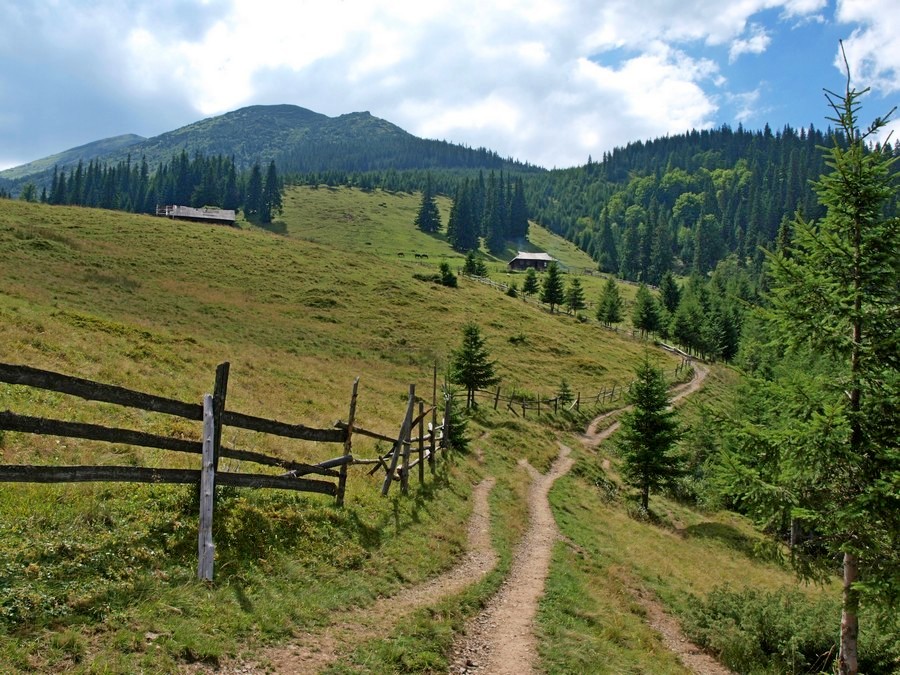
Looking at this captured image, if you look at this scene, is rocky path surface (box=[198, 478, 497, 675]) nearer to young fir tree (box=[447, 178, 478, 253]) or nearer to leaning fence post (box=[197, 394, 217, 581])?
leaning fence post (box=[197, 394, 217, 581])

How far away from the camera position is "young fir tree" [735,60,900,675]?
8.53 meters

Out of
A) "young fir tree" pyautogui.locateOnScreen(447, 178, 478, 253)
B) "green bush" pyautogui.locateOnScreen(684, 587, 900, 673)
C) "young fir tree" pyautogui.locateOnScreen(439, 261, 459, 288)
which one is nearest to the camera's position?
"green bush" pyautogui.locateOnScreen(684, 587, 900, 673)

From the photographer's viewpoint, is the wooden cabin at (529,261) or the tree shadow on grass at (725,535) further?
the wooden cabin at (529,261)

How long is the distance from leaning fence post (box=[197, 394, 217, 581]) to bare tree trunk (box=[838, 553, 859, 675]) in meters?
10.9

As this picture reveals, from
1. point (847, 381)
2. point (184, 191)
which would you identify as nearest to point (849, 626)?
point (847, 381)

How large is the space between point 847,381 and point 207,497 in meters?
11.5

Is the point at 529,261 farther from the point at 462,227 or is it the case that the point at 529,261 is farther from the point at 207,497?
the point at 207,497

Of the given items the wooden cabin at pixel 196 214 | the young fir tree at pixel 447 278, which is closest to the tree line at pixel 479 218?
the wooden cabin at pixel 196 214

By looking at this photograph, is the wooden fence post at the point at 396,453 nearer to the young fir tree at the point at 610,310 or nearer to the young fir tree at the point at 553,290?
the young fir tree at the point at 553,290

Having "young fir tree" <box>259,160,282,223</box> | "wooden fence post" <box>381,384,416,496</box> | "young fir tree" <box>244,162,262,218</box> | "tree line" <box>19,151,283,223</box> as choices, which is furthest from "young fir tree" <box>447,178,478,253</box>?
"wooden fence post" <box>381,384,416,496</box>

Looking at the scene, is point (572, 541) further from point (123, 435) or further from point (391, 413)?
point (123, 435)

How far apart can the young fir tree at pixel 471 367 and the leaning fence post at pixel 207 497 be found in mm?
25993

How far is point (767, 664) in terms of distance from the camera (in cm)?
1219

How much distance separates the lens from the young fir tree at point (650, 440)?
27.0 m
